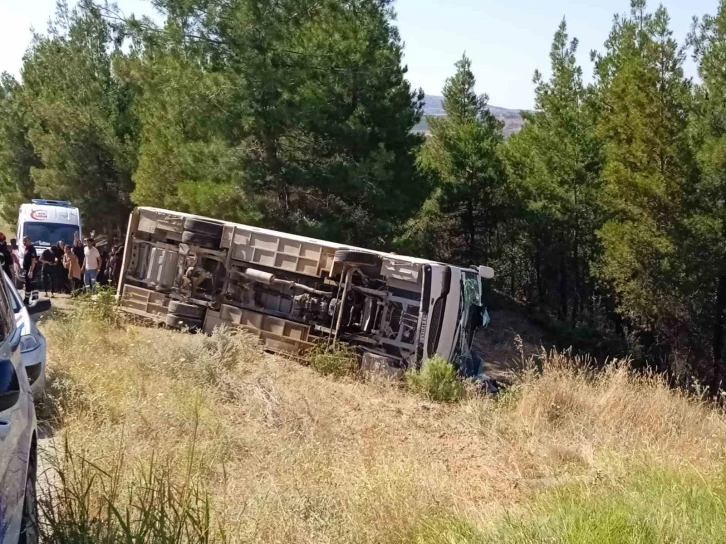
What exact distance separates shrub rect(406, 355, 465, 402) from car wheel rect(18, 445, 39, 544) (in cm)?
781

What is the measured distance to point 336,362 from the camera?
12.4 meters

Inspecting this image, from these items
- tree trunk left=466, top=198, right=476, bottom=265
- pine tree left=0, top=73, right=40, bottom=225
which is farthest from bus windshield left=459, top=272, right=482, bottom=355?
pine tree left=0, top=73, right=40, bottom=225

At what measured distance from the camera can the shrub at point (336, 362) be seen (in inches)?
487

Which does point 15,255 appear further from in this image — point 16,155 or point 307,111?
point 16,155

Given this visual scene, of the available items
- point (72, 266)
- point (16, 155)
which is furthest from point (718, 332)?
point (16, 155)

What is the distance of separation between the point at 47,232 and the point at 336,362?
11690 mm

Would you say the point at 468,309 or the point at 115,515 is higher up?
the point at 468,309

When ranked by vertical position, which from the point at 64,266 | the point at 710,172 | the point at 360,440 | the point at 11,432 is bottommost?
the point at 64,266

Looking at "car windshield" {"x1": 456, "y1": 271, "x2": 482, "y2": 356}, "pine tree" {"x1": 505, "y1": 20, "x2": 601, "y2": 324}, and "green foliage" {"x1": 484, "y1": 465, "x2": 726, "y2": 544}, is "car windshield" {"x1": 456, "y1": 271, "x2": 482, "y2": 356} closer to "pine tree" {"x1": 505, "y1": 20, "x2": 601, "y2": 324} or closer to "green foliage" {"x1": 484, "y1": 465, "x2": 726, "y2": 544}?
"green foliage" {"x1": 484, "y1": 465, "x2": 726, "y2": 544}

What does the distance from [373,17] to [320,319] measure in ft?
35.6

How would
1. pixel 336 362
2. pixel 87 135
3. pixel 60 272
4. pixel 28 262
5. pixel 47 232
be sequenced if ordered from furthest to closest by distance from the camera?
pixel 87 135 → pixel 47 232 → pixel 60 272 → pixel 28 262 → pixel 336 362

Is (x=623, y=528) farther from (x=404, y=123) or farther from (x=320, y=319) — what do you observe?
(x=404, y=123)

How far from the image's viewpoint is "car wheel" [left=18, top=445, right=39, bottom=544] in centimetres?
364

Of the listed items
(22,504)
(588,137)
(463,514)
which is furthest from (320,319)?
(588,137)
